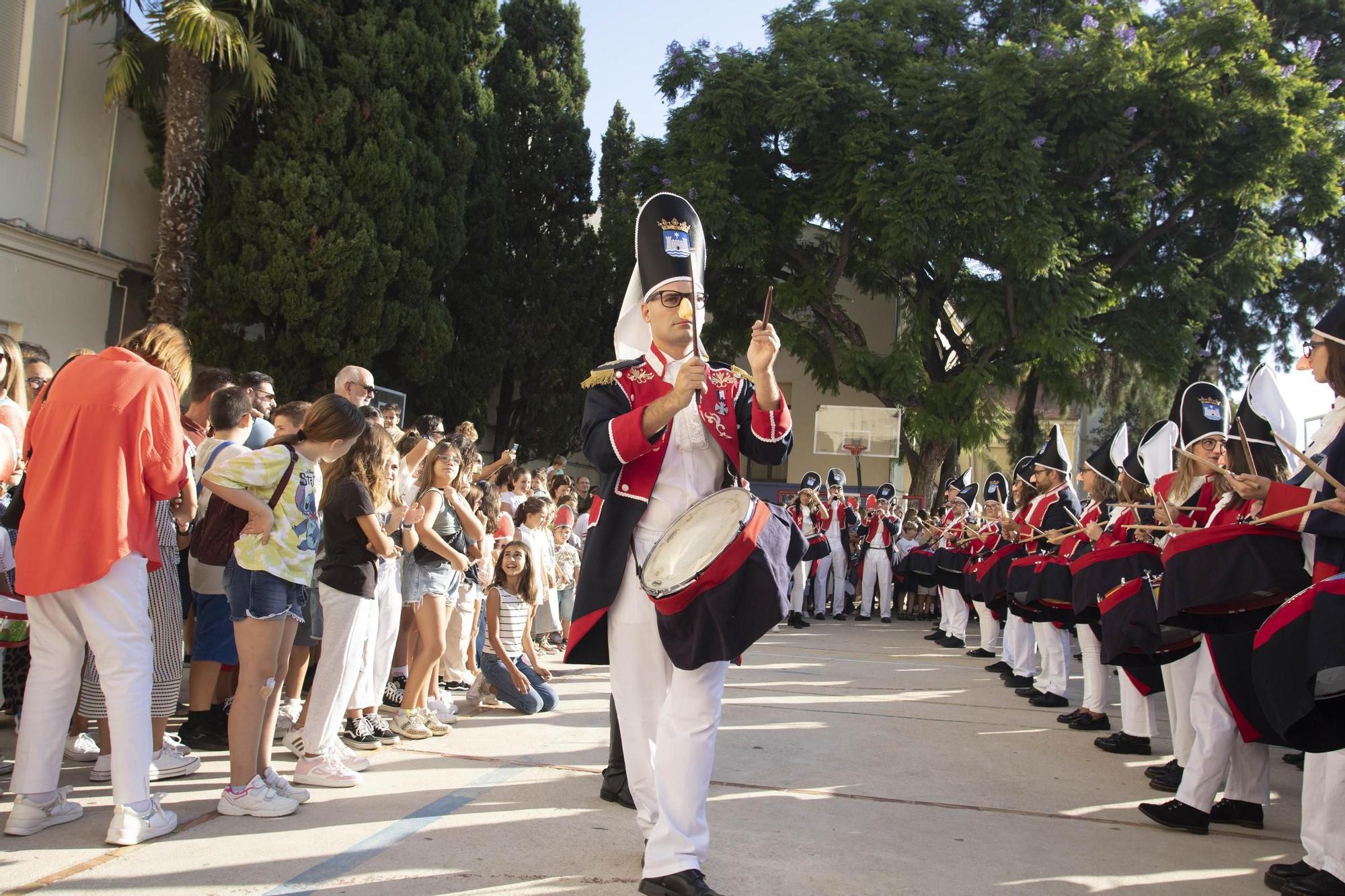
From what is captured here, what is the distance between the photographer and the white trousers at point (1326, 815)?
3.81 metres

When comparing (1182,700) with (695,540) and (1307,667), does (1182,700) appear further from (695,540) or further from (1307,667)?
(695,540)

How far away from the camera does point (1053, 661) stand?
8.84 meters

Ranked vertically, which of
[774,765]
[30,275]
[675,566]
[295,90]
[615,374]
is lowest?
[774,765]

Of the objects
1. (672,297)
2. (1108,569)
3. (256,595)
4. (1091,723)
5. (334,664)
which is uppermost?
(672,297)

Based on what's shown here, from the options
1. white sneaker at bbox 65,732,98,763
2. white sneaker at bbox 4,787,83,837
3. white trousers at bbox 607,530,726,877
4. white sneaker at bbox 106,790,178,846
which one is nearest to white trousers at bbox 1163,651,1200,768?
white trousers at bbox 607,530,726,877

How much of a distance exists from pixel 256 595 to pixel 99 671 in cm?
61

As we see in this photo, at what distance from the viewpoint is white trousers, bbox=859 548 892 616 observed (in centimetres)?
1805

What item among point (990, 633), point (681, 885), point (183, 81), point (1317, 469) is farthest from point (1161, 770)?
point (183, 81)

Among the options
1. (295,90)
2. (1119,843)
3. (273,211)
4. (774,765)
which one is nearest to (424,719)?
(774,765)

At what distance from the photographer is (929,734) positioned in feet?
23.0

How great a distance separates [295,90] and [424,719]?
11999 millimetres

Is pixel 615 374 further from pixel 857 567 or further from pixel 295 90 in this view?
pixel 857 567

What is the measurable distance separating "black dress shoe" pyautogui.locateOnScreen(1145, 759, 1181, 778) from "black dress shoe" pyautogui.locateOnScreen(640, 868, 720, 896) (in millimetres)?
3566

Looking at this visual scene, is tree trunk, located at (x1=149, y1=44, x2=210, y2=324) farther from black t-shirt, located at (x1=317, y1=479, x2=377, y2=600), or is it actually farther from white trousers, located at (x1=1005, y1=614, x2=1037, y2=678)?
white trousers, located at (x1=1005, y1=614, x2=1037, y2=678)
